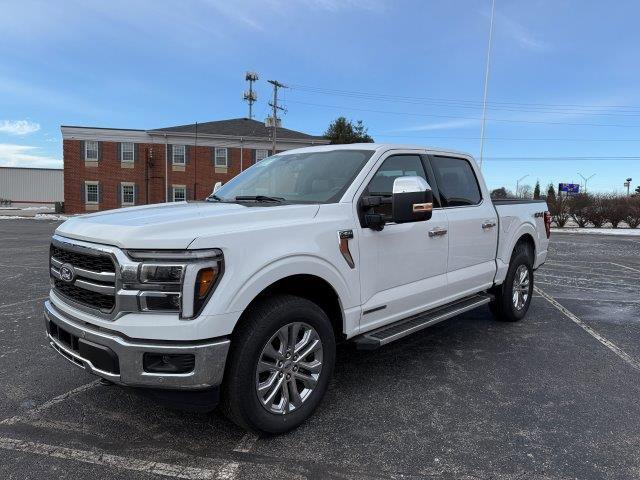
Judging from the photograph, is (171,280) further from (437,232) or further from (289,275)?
(437,232)

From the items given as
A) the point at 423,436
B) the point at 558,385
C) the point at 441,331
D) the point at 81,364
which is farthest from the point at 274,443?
the point at 441,331

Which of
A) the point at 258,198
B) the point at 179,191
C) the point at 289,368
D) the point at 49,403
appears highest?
the point at 258,198

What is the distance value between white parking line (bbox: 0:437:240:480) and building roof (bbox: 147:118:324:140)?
3630 cm

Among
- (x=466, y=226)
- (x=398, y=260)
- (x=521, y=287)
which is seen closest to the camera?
(x=398, y=260)

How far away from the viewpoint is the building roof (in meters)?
37.7

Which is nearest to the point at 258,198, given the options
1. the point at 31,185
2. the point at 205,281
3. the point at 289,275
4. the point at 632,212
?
the point at 289,275

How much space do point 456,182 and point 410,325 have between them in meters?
1.75

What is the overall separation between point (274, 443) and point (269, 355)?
1.87 ft

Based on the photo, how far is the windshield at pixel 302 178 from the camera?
12.3 ft

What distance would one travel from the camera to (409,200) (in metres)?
3.31

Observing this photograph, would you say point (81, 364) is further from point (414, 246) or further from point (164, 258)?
point (414, 246)

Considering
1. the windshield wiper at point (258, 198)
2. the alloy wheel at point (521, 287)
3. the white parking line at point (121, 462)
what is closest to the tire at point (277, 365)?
the white parking line at point (121, 462)

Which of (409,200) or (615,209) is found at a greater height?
(409,200)

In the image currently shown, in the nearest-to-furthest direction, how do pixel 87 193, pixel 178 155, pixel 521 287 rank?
pixel 521 287, pixel 87 193, pixel 178 155
